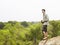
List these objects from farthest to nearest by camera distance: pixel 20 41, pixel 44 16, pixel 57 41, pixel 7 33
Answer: pixel 20 41, pixel 7 33, pixel 57 41, pixel 44 16

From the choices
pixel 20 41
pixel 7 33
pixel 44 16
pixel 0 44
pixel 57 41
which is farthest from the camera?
pixel 20 41

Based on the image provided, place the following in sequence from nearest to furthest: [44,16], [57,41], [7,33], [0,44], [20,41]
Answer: [44,16] < [57,41] < [0,44] < [7,33] < [20,41]

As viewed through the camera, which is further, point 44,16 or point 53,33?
point 53,33

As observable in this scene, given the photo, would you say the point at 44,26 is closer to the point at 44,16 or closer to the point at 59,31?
the point at 44,16

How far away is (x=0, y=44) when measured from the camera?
4956cm

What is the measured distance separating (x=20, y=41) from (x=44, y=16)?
146ft

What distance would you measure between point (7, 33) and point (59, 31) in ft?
37.5

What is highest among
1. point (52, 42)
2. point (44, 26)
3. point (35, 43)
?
point (44, 26)

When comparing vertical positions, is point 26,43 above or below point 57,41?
below

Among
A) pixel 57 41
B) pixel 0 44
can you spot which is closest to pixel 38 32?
pixel 0 44

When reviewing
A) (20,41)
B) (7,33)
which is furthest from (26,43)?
(7,33)

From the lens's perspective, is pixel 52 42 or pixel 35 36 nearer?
pixel 52 42

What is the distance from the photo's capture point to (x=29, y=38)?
5953cm

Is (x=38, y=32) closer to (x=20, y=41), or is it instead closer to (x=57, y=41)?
(x=20, y=41)
